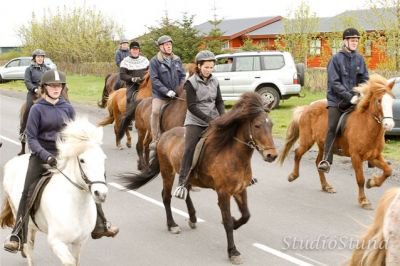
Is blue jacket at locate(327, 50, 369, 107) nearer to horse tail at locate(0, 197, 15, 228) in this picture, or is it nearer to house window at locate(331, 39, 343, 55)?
horse tail at locate(0, 197, 15, 228)

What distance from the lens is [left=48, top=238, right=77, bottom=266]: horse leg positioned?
5.38 meters

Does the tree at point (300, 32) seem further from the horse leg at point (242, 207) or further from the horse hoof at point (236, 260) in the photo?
the horse hoof at point (236, 260)

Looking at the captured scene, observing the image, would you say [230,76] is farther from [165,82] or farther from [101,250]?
[101,250]

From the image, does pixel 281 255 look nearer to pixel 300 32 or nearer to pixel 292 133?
pixel 292 133

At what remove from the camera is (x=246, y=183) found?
7.10m

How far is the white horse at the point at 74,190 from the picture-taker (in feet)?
17.5

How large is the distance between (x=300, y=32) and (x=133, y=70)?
2604 centimetres

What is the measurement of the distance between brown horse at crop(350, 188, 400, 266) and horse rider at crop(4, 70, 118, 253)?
339cm

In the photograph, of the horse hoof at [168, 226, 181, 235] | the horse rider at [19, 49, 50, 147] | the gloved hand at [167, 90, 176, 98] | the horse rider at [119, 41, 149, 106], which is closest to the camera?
the horse hoof at [168, 226, 181, 235]

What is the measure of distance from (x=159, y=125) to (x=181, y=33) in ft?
59.6

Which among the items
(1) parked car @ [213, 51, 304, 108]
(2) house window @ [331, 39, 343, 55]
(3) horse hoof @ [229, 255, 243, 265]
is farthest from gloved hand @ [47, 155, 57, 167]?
(2) house window @ [331, 39, 343, 55]

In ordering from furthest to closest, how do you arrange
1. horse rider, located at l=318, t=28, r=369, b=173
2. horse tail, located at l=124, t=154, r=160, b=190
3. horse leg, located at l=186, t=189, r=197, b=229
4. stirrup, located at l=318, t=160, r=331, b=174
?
stirrup, located at l=318, t=160, r=331, b=174
horse rider, located at l=318, t=28, r=369, b=173
horse tail, located at l=124, t=154, r=160, b=190
horse leg, located at l=186, t=189, r=197, b=229

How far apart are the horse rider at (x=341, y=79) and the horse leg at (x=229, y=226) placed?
307cm

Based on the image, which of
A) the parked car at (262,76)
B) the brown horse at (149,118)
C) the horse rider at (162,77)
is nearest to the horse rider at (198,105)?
the brown horse at (149,118)
